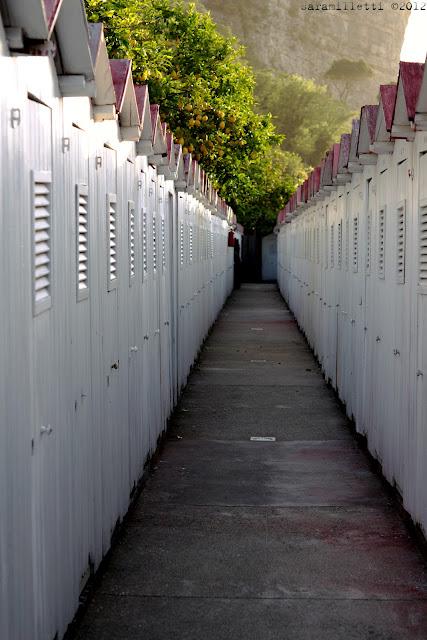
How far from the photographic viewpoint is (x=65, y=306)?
5270 mm

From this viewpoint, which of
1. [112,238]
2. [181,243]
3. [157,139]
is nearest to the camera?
[112,238]

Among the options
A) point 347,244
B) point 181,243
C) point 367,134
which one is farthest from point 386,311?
point 181,243

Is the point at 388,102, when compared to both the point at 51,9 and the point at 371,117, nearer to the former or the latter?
the point at 371,117

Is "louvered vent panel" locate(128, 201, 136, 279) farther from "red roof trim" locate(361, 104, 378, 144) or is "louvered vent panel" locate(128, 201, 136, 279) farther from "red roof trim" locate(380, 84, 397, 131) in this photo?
"red roof trim" locate(361, 104, 378, 144)

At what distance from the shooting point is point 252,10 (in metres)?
114

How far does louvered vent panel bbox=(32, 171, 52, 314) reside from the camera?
14.8 ft

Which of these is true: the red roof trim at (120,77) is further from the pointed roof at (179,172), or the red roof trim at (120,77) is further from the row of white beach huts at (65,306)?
the pointed roof at (179,172)

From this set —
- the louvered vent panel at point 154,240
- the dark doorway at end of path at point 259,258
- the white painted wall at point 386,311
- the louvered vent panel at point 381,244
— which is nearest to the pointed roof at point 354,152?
the white painted wall at point 386,311

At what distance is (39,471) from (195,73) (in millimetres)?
23763

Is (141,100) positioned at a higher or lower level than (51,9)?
higher

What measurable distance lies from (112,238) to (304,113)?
92491mm

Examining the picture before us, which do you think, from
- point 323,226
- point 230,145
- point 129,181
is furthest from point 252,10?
point 129,181

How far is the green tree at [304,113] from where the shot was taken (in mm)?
93938

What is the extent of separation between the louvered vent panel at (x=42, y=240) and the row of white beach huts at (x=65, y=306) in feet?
0.04
